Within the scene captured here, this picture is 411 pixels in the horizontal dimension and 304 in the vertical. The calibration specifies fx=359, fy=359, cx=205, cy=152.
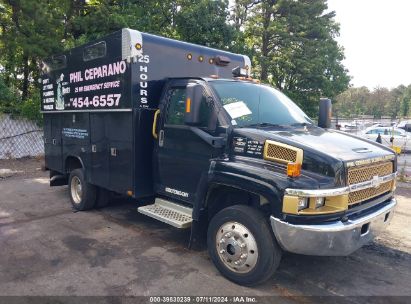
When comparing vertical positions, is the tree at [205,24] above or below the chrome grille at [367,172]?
above

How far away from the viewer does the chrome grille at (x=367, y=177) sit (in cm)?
372

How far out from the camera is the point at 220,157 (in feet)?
14.2

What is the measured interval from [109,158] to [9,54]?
1020 centimetres

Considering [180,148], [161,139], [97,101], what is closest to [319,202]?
[180,148]

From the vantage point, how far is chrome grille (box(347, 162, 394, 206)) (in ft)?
12.2

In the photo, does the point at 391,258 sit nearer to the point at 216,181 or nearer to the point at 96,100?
Result: the point at 216,181

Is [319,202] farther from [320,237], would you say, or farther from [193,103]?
[193,103]

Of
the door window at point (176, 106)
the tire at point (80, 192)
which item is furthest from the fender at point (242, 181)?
the tire at point (80, 192)

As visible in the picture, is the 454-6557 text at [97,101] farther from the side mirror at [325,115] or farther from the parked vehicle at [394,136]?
the parked vehicle at [394,136]

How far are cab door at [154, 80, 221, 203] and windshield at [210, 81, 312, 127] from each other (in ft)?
0.81

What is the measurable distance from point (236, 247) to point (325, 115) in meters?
2.62

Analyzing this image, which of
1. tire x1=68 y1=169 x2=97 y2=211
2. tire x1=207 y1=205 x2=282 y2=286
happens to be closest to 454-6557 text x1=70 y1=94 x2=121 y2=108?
tire x1=68 y1=169 x2=97 y2=211

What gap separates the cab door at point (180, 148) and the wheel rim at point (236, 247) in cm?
75

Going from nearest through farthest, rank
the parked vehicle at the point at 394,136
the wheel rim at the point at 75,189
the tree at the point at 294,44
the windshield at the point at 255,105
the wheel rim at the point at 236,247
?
the wheel rim at the point at 236,247 → the windshield at the point at 255,105 → the wheel rim at the point at 75,189 → the parked vehicle at the point at 394,136 → the tree at the point at 294,44
